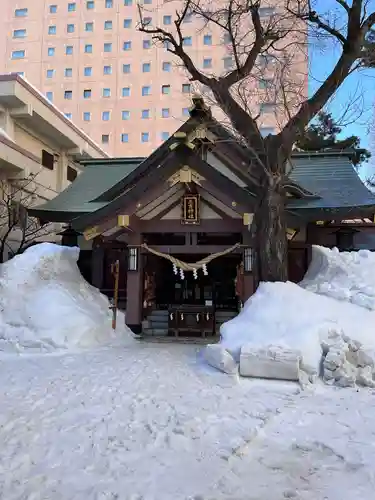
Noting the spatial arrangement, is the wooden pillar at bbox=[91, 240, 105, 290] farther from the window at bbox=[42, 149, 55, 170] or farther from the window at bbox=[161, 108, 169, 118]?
the window at bbox=[161, 108, 169, 118]

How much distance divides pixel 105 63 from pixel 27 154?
110 feet

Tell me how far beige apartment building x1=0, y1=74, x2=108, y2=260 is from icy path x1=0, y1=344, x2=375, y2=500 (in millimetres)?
12323

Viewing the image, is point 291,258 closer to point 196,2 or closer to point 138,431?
point 196,2

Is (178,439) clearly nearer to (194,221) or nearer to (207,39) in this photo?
(194,221)

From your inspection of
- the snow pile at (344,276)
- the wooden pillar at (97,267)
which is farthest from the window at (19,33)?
the snow pile at (344,276)

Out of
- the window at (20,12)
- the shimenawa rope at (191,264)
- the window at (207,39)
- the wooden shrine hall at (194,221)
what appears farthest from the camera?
the window at (20,12)

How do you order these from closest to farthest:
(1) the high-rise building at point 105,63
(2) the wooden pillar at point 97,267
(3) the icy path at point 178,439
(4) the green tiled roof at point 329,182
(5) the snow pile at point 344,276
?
(3) the icy path at point 178,439 < (5) the snow pile at point 344,276 < (4) the green tiled roof at point 329,182 < (2) the wooden pillar at point 97,267 < (1) the high-rise building at point 105,63

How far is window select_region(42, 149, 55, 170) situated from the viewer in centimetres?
2248

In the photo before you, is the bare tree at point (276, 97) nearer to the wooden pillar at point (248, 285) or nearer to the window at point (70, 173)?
the wooden pillar at point (248, 285)

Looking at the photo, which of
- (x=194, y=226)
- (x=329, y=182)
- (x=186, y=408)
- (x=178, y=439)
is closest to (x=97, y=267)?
(x=194, y=226)

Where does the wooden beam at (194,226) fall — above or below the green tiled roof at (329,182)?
below

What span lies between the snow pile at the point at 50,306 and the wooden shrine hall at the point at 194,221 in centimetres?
93

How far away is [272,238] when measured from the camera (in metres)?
9.16

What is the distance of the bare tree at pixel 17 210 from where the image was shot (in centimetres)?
1785
